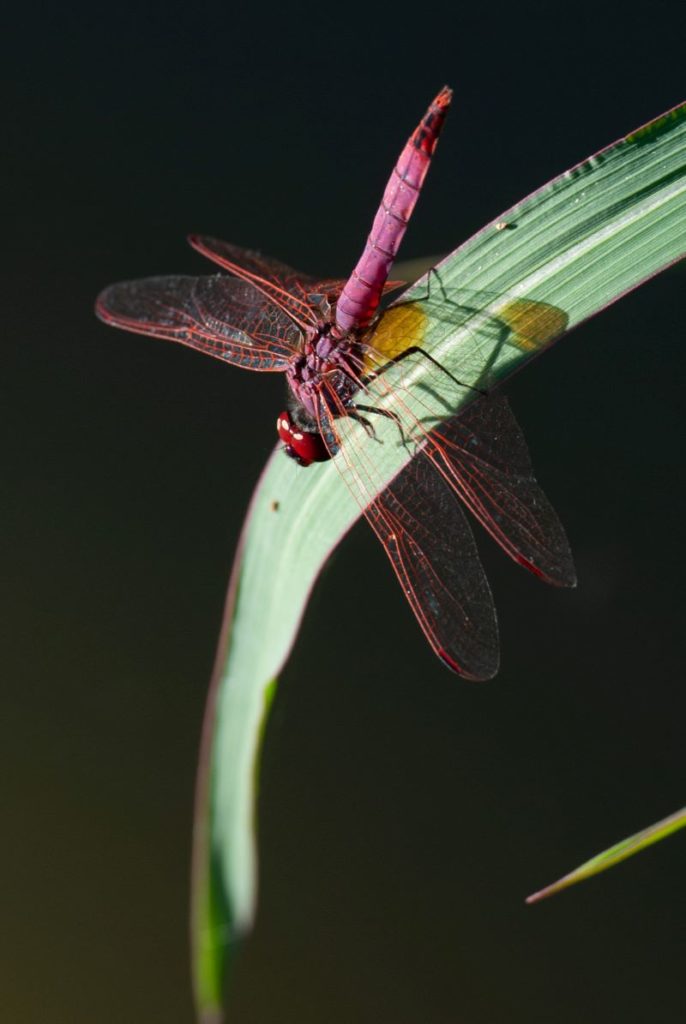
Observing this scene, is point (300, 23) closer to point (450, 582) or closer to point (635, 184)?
point (635, 184)

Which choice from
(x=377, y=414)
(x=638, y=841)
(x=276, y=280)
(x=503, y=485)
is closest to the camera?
(x=638, y=841)

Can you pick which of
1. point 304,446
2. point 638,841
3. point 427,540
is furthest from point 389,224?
point 638,841

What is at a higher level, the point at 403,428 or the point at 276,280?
the point at 276,280

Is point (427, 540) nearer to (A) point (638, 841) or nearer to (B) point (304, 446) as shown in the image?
(B) point (304, 446)

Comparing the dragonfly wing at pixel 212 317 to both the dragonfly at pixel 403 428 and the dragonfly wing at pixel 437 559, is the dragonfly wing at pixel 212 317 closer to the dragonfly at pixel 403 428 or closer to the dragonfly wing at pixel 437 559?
the dragonfly at pixel 403 428

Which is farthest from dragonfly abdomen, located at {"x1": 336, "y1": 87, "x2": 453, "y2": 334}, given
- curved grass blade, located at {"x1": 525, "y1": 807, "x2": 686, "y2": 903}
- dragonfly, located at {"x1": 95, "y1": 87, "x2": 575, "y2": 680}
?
curved grass blade, located at {"x1": 525, "y1": 807, "x2": 686, "y2": 903}

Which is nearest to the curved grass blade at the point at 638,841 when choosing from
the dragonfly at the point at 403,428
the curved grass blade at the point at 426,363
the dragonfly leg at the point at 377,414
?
the dragonfly at the point at 403,428

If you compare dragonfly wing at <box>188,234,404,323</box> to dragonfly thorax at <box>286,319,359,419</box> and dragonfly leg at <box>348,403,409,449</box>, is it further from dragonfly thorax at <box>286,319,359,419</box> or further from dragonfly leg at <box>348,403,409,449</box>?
dragonfly leg at <box>348,403,409,449</box>
